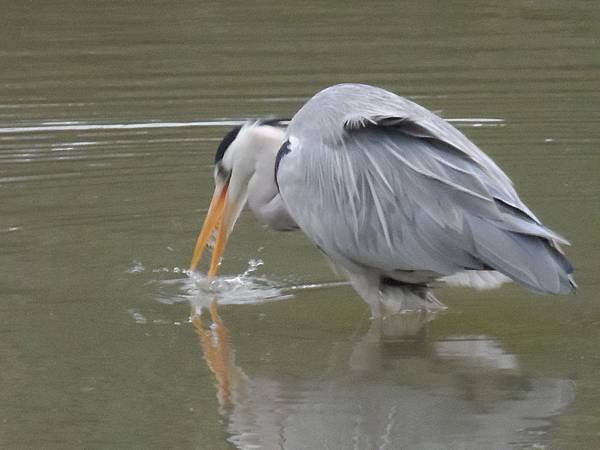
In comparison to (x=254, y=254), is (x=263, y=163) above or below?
above

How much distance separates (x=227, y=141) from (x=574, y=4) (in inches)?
340

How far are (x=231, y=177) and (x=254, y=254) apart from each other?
64 cm

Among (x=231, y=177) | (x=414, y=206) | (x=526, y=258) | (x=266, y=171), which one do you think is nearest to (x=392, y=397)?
(x=526, y=258)

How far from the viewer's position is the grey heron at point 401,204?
7.22 metres

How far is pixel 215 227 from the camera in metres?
8.75

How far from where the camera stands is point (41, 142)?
38.7 ft

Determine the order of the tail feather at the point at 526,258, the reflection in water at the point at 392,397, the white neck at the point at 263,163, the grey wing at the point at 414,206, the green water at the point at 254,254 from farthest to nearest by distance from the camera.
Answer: the white neck at the point at 263,163
the grey wing at the point at 414,206
the tail feather at the point at 526,258
the green water at the point at 254,254
the reflection in water at the point at 392,397

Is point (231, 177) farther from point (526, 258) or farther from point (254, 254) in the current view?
point (526, 258)

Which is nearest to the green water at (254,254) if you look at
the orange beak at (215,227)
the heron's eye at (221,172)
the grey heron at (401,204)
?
the orange beak at (215,227)

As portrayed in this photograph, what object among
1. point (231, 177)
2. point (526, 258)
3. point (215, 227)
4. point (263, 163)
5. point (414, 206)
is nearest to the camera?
point (526, 258)

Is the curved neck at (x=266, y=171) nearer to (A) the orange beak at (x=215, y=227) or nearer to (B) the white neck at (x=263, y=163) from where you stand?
(B) the white neck at (x=263, y=163)

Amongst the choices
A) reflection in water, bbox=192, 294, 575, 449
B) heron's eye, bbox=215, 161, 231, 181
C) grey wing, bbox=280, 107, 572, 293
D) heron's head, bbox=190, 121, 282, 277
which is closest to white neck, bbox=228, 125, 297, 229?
heron's head, bbox=190, 121, 282, 277

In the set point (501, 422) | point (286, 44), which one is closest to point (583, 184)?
point (501, 422)

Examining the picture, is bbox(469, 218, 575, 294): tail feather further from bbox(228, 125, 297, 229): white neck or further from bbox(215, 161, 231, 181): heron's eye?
bbox(215, 161, 231, 181): heron's eye
